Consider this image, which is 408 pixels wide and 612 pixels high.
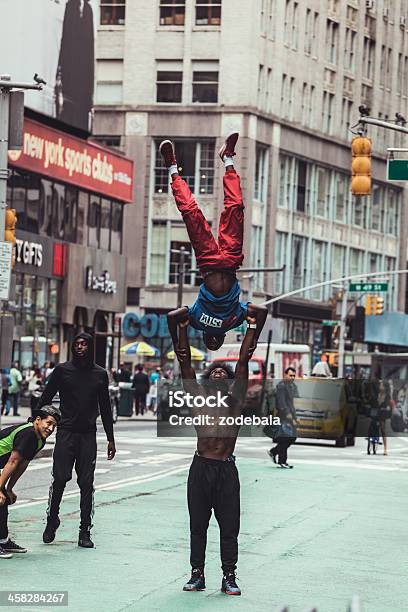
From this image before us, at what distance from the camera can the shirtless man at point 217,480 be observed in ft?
39.8

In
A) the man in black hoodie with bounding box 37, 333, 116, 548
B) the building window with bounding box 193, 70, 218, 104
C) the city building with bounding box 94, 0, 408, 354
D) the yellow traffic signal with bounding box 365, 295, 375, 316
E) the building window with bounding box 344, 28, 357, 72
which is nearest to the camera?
the man in black hoodie with bounding box 37, 333, 116, 548

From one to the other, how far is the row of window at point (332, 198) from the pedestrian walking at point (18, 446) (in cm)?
6361

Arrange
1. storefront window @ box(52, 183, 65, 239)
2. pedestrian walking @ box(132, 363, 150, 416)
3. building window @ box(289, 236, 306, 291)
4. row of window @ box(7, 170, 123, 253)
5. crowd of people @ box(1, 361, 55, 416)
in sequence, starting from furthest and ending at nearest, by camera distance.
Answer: building window @ box(289, 236, 306, 291)
storefront window @ box(52, 183, 65, 239)
pedestrian walking @ box(132, 363, 150, 416)
row of window @ box(7, 170, 123, 253)
crowd of people @ box(1, 361, 55, 416)

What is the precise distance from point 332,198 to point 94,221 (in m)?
26.5

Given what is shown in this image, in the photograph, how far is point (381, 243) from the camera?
8781 cm

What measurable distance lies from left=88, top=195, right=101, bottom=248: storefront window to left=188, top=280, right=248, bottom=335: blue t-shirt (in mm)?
45810

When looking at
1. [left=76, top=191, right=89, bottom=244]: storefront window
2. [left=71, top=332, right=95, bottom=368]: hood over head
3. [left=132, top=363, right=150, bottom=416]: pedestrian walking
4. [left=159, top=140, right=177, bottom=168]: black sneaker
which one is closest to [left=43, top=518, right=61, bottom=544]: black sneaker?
[left=71, top=332, right=95, bottom=368]: hood over head

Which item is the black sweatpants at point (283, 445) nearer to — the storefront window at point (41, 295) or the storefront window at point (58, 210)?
the storefront window at point (41, 295)

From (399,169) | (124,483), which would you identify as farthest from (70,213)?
(124,483)

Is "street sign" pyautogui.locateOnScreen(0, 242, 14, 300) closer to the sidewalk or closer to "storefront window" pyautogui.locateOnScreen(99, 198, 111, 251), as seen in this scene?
the sidewalk

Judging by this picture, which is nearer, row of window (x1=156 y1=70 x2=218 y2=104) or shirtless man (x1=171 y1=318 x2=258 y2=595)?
shirtless man (x1=171 y1=318 x2=258 y2=595)

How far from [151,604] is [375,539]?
574 cm

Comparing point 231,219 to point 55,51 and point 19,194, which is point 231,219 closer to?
point 19,194

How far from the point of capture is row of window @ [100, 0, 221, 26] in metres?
73.7
